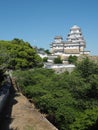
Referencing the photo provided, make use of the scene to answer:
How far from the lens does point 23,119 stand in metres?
13.9

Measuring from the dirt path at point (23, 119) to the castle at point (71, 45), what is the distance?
178 feet

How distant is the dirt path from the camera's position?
12.5 metres

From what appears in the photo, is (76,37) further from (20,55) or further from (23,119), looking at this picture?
(23,119)

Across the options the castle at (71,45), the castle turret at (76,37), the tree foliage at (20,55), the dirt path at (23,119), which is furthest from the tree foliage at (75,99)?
the castle turret at (76,37)

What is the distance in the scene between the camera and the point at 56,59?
59.5 meters

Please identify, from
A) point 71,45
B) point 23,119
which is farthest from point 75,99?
point 71,45

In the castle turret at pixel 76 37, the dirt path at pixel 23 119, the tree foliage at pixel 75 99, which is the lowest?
the dirt path at pixel 23 119

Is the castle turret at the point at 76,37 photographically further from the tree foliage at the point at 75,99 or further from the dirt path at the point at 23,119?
the dirt path at the point at 23,119

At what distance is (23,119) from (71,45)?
60.5 m

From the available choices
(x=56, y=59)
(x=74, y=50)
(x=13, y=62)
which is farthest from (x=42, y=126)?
(x=74, y=50)

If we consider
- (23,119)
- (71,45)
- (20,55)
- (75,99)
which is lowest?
(23,119)

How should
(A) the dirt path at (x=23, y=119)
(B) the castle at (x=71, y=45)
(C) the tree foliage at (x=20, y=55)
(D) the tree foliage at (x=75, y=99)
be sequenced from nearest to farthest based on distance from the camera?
(D) the tree foliage at (x=75, y=99) < (A) the dirt path at (x=23, y=119) < (C) the tree foliage at (x=20, y=55) < (B) the castle at (x=71, y=45)

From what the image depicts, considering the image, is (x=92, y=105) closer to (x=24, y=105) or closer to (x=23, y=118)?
(x=23, y=118)

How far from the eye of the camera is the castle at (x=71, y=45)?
2800 inches
